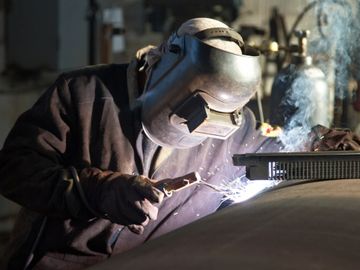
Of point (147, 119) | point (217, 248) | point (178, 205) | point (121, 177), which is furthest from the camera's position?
point (178, 205)

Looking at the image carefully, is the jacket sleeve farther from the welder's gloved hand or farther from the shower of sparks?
the welder's gloved hand

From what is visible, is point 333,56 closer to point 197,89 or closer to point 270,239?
point 197,89

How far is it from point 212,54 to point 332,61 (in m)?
1.34

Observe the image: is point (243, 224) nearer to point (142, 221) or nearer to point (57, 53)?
point (142, 221)

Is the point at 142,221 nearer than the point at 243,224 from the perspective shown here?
No

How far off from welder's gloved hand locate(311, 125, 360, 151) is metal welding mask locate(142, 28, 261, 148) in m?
0.32

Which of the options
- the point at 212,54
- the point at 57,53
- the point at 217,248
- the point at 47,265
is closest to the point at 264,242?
the point at 217,248

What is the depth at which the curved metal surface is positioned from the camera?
1.10 m

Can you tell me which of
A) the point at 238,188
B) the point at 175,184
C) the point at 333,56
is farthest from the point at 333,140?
the point at 333,56

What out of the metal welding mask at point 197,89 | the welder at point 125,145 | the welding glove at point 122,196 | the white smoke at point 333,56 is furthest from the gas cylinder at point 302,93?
the welding glove at point 122,196

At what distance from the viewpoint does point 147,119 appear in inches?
74.5

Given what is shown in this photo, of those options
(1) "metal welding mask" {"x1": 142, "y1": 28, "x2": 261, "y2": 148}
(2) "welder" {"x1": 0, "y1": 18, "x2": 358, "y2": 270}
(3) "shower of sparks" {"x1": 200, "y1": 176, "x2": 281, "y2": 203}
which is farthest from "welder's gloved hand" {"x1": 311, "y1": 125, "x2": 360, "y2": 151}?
(1) "metal welding mask" {"x1": 142, "y1": 28, "x2": 261, "y2": 148}

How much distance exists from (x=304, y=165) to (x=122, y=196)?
414 mm

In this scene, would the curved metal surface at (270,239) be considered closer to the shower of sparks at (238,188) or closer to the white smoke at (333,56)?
the shower of sparks at (238,188)
